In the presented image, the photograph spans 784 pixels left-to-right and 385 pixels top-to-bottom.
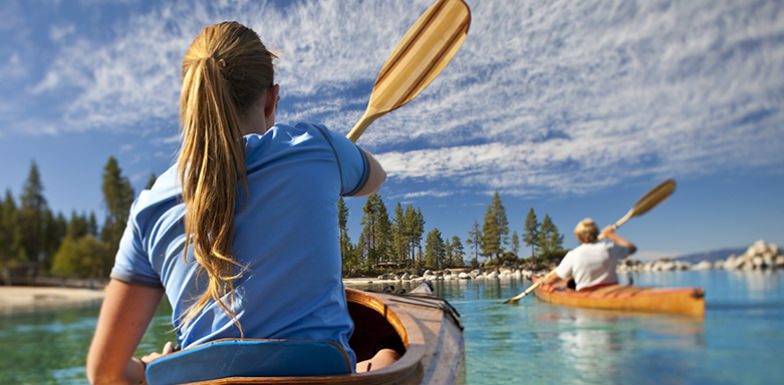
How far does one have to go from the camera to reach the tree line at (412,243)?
1.59 m

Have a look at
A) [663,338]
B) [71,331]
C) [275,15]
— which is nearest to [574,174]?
[663,338]

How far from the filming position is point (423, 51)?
1507 millimetres

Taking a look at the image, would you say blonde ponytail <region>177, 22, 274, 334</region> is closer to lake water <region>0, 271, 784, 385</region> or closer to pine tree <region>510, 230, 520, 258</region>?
lake water <region>0, 271, 784, 385</region>

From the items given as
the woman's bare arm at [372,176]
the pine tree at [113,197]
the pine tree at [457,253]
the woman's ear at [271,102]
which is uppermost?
the pine tree at [113,197]

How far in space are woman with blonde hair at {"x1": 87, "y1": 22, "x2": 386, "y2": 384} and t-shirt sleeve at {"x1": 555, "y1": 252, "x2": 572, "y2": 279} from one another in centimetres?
152

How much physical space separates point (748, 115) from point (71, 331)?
36.4 feet

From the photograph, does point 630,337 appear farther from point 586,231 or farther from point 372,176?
point 372,176

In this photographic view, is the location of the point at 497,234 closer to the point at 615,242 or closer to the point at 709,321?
the point at 615,242

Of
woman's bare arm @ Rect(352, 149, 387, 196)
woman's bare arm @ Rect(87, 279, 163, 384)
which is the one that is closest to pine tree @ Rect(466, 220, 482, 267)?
woman's bare arm @ Rect(352, 149, 387, 196)

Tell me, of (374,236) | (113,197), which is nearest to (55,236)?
(113,197)

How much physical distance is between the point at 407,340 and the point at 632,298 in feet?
3.22

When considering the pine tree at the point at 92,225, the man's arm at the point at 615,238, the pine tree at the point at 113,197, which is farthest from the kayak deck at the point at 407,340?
the pine tree at the point at 92,225

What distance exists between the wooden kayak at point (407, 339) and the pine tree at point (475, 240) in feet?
0.74

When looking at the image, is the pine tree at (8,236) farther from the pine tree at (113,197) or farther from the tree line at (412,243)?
the tree line at (412,243)
